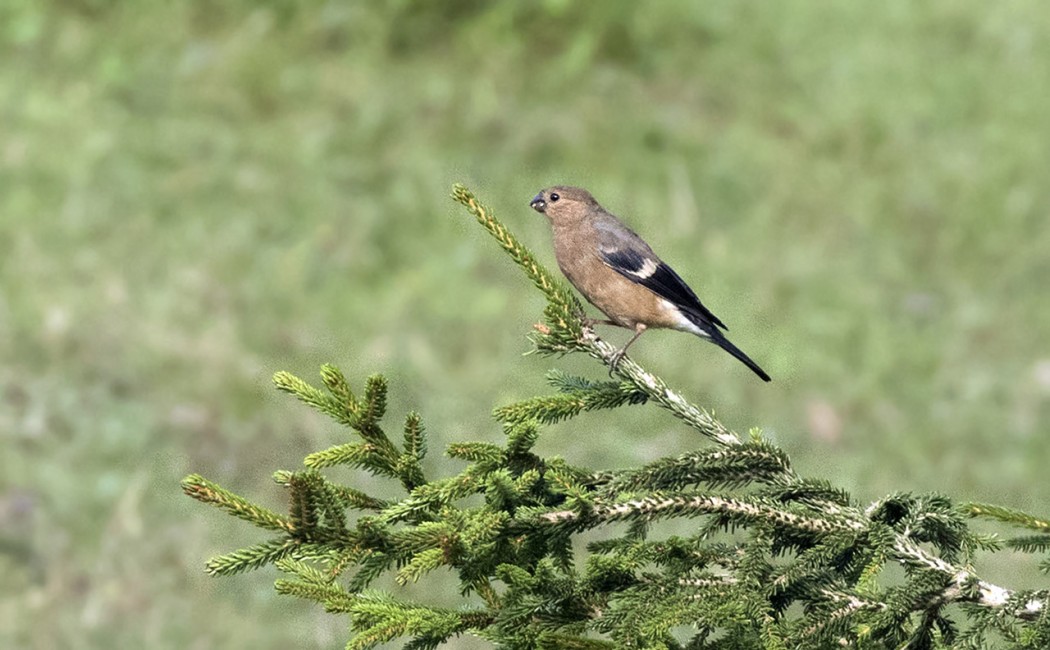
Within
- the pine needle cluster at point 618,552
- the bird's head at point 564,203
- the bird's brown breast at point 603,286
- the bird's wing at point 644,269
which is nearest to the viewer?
the pine needle cluster at point 618,552

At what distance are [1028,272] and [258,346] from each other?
568 centimetres

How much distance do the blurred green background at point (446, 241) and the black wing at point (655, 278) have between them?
8.47 ft

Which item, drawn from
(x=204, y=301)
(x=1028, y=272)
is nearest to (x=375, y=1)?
(x=204, y=301)

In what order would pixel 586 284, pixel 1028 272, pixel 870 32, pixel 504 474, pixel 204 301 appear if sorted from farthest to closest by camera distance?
pixel 870 32
pixel 1028 272
pixel 204 301
pixel 586 284
pixel 504 474

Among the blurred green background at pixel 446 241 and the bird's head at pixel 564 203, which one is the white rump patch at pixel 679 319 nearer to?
the bird's head at pixel 564 203

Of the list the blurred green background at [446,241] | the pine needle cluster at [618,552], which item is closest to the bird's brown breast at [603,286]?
the pine needle cluster at [618,552]

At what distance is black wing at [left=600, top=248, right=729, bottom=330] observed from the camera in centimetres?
508

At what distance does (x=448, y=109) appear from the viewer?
10.7 metres

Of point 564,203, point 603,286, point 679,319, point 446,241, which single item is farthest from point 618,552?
point 446,241

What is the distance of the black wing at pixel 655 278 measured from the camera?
200 inches

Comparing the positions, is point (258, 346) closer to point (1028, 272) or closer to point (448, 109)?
point (448, 109)

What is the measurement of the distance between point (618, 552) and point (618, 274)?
87.2 inches

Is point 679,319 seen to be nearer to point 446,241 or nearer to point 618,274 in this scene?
point 618,274

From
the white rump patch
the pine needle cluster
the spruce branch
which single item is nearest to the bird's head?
the white rump patch
